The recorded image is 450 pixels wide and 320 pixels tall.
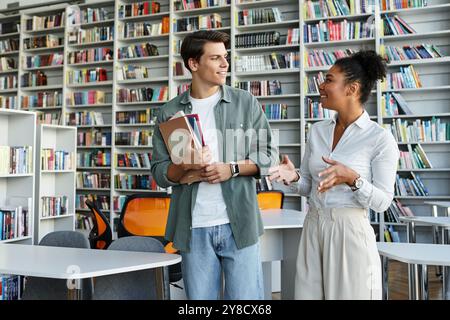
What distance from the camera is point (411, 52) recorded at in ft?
16.5

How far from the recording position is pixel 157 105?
6262mm

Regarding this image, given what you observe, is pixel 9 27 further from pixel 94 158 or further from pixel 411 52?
pixel 411 52

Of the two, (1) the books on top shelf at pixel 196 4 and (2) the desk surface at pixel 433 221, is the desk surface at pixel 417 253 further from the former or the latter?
(1) the books on top shelf at pixel 196 4

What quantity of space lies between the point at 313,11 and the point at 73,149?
3459 mm

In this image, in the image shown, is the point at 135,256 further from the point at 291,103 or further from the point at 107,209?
the point at 107,209

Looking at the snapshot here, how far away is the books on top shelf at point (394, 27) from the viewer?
16.5 feet

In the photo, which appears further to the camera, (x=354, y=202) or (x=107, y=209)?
(x=107, y=209)

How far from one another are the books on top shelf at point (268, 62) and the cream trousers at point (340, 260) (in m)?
4.27

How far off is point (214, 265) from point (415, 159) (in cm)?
417

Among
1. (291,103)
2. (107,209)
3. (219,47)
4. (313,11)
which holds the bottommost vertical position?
(107,209)

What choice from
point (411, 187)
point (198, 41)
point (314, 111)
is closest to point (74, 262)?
point (198, 41)

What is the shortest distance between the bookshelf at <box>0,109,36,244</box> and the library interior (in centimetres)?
1

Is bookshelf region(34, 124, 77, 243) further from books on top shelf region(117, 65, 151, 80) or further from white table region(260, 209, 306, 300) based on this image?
white table region(260, 209, 306, 300)
